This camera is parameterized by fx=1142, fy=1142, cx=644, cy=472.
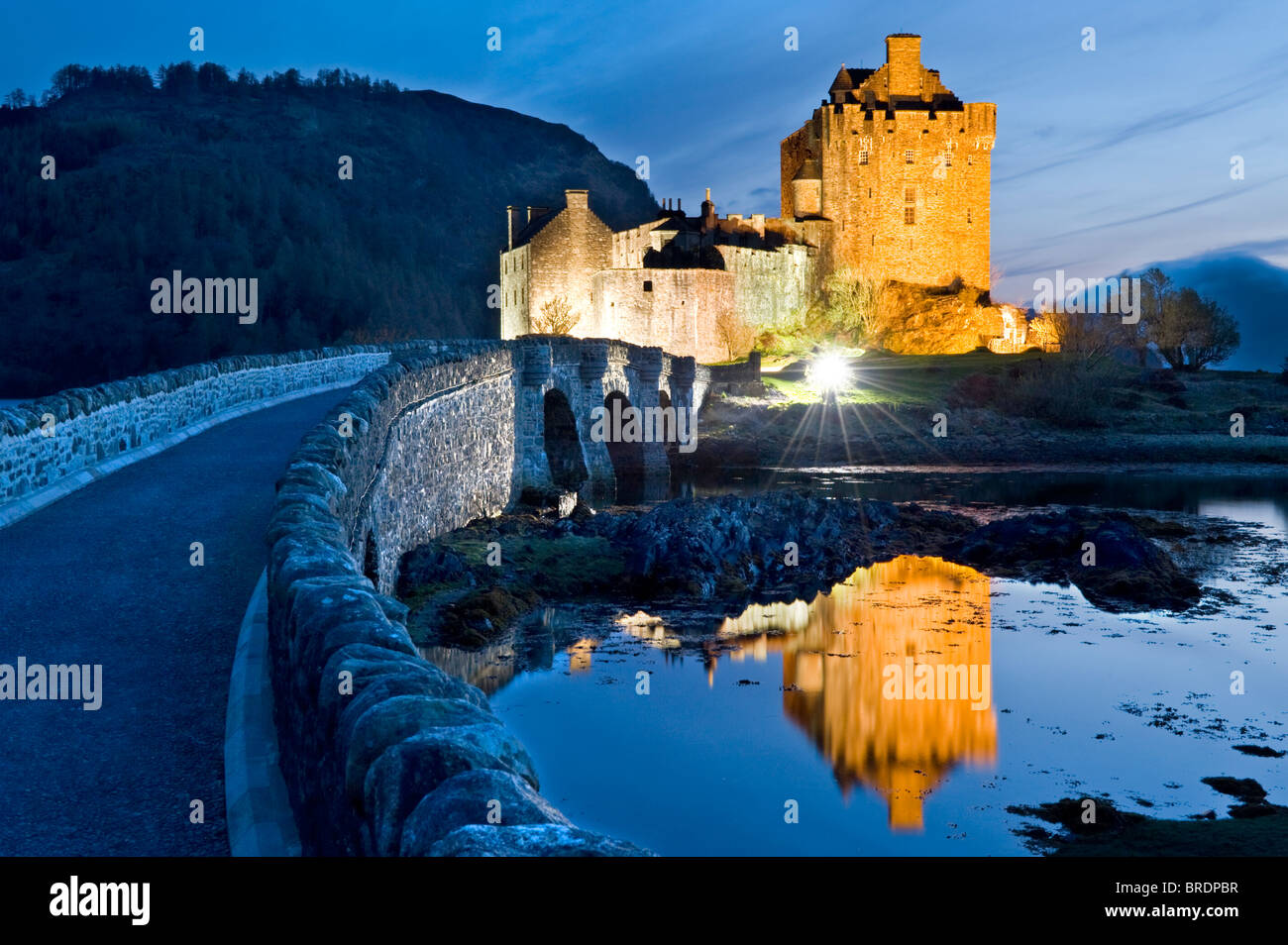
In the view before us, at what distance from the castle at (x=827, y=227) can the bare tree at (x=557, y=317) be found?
0.16m

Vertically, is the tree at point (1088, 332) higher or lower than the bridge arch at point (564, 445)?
higher

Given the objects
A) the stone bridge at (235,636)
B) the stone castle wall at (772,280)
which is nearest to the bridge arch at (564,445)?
the stone bridge at (235,636)

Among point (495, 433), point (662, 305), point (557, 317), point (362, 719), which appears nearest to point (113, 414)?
point (362, 719)

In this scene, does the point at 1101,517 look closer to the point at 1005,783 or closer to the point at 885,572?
the point at 885,572

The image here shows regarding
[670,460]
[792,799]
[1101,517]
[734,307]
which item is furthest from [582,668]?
[734,307]

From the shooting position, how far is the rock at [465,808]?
3.41 m

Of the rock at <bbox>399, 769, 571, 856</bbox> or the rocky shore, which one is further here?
→ the rocky shore

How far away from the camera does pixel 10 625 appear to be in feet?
27.6

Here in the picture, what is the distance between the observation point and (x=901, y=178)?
266ft

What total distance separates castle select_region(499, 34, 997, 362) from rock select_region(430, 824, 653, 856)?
66.7 meters

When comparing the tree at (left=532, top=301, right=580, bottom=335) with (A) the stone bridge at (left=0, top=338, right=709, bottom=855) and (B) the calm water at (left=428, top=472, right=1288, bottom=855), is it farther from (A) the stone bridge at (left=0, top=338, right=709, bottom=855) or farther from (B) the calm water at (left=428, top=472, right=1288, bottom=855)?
(A) the stone bridge at (left=0, top=338, right=709, bottom=855)

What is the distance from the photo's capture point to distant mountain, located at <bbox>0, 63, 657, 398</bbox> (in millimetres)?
69062

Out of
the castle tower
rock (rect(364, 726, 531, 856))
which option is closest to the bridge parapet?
rock (rect(364, 726, 531, 856))

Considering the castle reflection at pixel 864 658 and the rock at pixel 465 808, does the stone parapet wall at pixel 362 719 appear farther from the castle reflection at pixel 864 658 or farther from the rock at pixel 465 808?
the castle reflection at pixel 864 658
